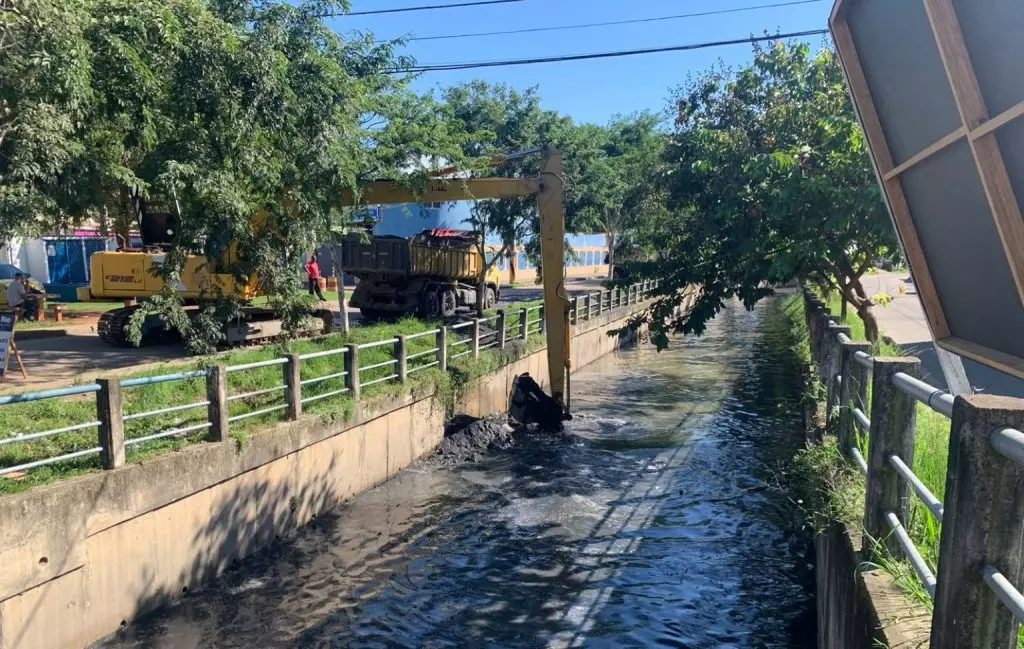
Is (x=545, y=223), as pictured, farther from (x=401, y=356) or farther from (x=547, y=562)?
(x=547, y=562)

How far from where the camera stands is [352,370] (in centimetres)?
1003

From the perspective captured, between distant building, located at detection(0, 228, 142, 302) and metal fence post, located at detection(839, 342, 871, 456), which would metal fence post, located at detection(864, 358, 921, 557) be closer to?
metal fence post, located at detection(839, 342, 871, 456)

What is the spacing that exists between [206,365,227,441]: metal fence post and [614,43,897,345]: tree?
21.9 ft

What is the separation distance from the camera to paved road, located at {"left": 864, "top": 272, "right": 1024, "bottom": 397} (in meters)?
11.2

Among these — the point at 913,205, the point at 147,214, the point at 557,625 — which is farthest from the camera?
the point at 147,214

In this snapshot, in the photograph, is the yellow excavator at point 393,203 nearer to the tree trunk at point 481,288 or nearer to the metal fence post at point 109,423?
the metal fence post at point 109,423

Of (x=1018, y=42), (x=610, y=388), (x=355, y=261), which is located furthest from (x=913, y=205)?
(x=355, y=261)

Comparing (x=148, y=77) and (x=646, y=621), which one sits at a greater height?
(x=148, y=77)

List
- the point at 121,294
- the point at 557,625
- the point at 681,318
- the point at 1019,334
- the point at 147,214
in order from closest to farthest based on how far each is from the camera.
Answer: the point at 1019,334 → the point at 557,625 → the point at 681,318 → the point at 147,214 → the point at 121,294

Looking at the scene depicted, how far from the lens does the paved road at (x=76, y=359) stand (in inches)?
413

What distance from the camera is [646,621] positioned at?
6.47 m

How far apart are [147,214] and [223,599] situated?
8247 millimetres

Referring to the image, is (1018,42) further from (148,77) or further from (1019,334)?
(148,77)

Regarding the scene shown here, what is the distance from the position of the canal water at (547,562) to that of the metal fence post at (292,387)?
133 cm
